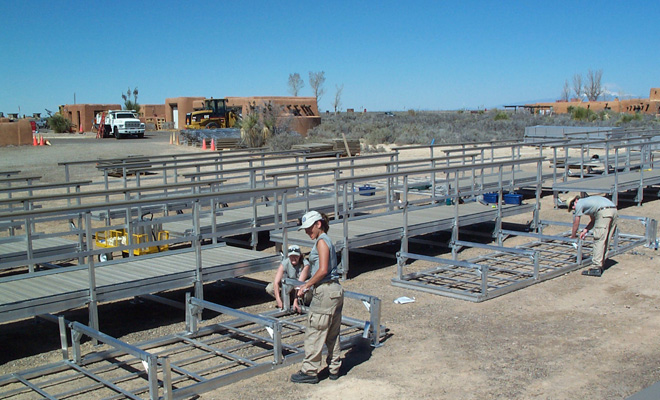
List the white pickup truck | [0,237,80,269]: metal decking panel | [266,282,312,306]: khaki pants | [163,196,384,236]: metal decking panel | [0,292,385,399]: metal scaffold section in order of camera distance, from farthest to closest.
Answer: the white pickup truck → [163,196,384,236]: metal decking panel → [0,237,80,269]: metal decking panel → [266,282,312,306]: khaki pants → [0,292,385,399]: metal scaffold section

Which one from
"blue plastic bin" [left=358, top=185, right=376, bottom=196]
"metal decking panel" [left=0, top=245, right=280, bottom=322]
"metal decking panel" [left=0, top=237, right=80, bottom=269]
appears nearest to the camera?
"metal decking panel" [left=0, top=245, right=280, bottom=322]

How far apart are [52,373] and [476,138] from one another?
3488cm

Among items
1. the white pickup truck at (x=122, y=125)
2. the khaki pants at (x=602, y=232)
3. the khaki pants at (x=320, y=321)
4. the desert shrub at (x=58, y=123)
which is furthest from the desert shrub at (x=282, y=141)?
the desert shrub at (x=58, y=123)

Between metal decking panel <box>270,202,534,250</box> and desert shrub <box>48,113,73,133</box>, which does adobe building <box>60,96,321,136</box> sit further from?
metal decking panel <box>270,202,534,250</box>

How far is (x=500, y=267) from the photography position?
9.80m

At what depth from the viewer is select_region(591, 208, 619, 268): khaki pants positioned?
937 centimetres

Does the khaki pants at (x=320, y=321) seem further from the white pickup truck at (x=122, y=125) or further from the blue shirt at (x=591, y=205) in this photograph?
the white pickup truck at (x=122, y=125)

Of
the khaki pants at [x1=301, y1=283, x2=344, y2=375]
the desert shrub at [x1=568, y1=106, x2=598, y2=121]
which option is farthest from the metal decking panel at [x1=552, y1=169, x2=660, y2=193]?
the desert shrub at [x1=568, y1=106, x2=598, y2=121]

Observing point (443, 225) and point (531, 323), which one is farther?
point (443, 225)

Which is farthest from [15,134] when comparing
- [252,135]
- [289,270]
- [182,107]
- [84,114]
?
[289,270]

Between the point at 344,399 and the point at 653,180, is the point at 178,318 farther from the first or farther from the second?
the point at 653,180

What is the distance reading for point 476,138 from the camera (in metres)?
38.8

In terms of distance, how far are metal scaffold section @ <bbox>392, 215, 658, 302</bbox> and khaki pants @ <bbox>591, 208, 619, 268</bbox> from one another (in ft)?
1.01

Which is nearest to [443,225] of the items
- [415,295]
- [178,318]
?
[415,295]
